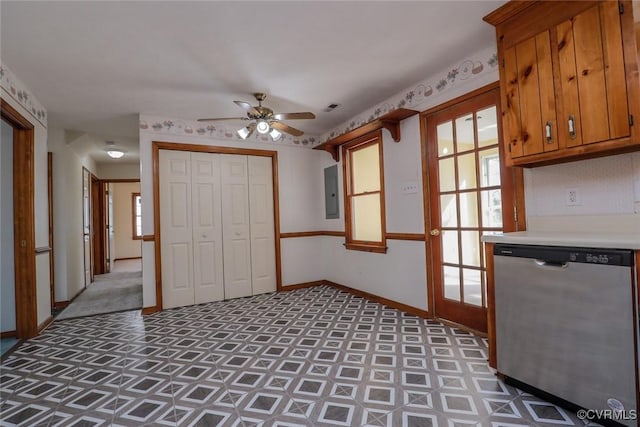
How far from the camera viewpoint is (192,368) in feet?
7.34

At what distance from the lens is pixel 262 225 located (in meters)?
4.49

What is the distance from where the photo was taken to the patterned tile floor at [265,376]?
1.66 m

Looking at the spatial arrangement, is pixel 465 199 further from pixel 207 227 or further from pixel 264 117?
pixel 207 227

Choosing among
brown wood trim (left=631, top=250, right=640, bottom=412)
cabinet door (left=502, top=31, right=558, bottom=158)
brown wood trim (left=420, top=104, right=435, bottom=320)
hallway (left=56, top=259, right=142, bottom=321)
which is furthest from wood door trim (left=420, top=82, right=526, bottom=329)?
hallway (left=56, top=259, right=142, bottom=321)

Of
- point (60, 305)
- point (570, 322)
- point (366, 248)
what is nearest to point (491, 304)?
point (570, 322)

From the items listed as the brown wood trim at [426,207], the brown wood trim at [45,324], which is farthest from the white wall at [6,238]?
the brown wood trim at [426,207]

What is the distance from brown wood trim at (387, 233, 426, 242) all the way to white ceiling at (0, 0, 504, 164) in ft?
5.11

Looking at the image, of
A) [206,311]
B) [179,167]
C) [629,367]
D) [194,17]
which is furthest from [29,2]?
[629,367]

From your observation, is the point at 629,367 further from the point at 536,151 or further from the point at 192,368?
the point at 192,368

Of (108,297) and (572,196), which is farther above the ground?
(572,196)

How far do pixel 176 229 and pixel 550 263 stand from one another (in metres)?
3.80

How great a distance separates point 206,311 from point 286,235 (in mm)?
1552

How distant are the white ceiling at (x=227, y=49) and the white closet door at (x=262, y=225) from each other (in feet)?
3.91

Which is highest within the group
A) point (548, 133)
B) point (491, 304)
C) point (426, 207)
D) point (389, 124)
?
point (389, 124)
